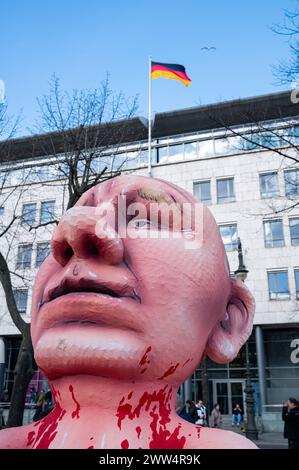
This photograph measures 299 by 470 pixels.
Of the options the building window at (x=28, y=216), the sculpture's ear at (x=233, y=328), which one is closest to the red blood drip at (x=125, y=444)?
the sculpture's ear at (x=233, y=328)

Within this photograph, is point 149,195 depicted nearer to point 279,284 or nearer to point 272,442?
point 272,442

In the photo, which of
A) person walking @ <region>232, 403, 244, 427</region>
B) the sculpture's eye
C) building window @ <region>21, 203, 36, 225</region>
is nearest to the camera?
the sculpture's eye

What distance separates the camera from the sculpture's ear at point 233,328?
129 centimetres

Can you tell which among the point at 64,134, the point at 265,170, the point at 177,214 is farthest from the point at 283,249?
the point at 177,214

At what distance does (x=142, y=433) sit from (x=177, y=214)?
0.59 m

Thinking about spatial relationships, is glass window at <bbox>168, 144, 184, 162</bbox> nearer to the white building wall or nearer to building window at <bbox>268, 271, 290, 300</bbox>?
the white building wall

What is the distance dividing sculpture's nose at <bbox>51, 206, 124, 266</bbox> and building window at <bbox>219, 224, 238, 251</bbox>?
16.9 m

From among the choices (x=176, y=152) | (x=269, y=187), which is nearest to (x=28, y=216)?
(x=176, y=152)

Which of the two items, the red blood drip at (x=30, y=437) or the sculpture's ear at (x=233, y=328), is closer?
the red blood drip at (x=30, y=437)

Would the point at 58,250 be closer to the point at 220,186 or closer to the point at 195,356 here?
the point at 195,356

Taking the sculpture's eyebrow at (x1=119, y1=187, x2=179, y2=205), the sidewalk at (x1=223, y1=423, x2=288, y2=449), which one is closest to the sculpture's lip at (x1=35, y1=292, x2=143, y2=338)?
the sculpture's eyebrow at (x1=119, y1=187, x2=179, y2=205)

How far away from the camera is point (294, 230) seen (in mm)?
17531

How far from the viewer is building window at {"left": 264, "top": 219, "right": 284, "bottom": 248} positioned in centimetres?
1748

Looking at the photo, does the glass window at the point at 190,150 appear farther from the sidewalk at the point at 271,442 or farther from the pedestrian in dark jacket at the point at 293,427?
the pedestrian in dark jacket at the point at 293,427
